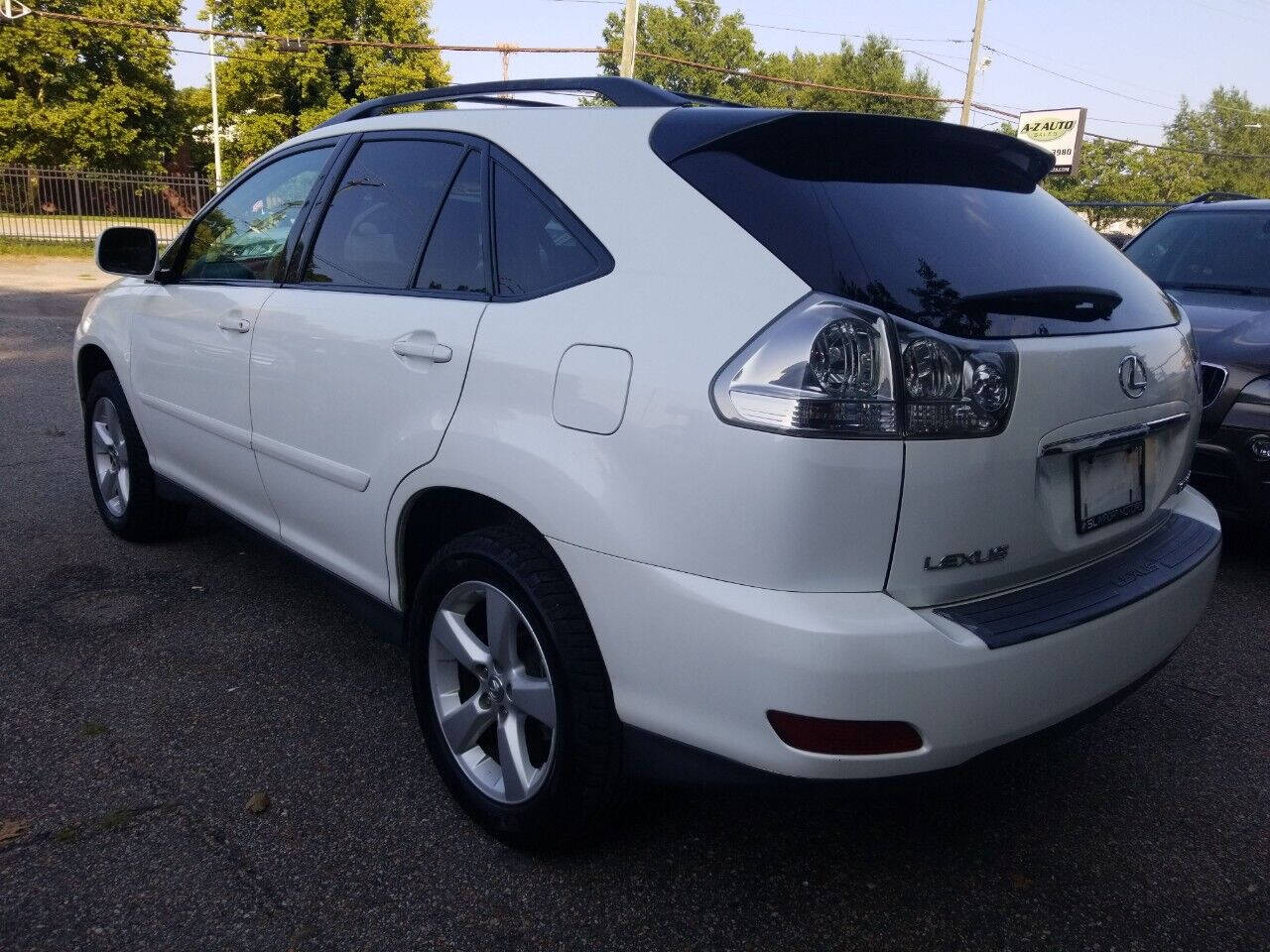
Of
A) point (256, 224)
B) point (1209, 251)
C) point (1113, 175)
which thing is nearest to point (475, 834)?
point (256, 224)

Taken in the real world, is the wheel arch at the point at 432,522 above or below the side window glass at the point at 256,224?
below

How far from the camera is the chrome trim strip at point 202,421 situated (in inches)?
129

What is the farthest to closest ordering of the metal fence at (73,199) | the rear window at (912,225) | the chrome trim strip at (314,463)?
the metal fence at (73,199) → the chrome trim strip at (314,463) → the rear window at (912,225)

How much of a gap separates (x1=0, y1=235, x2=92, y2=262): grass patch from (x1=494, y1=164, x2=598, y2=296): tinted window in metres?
24.4

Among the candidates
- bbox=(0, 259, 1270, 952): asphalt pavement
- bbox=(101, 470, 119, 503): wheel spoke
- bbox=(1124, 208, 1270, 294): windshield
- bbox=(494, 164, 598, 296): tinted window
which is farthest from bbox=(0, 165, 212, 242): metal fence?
bbox=(494, 164, 598, 296): tinted window

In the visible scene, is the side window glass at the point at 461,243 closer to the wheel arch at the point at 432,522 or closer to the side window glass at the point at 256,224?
the wheel arch at the point at 432,522

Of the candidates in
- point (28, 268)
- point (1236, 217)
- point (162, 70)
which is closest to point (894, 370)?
point (1236, 217)

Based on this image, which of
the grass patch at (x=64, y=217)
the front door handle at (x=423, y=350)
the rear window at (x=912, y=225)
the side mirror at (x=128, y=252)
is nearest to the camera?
the rear window at (x=912, y=225)

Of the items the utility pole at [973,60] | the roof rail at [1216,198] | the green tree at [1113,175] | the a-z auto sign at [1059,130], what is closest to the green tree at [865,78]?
the green tree at [1113,175]

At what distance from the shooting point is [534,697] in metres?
2.24

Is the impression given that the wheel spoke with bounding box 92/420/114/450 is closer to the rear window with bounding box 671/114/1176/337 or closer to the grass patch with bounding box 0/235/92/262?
the rear window with bounding box 671/114/1176/337

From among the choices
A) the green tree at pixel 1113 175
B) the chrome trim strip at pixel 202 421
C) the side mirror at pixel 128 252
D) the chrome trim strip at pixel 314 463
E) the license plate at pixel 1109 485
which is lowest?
the chrome trim strip at pixel 202 421

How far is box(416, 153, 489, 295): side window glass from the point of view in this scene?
96.4 inches

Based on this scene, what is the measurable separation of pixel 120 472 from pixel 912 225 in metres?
3.64
